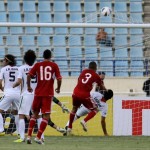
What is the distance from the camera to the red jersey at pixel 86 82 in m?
16.7

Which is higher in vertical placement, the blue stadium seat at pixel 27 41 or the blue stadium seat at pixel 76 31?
the blue stadium seat at pixel 76 31

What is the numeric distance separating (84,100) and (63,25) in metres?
2.06

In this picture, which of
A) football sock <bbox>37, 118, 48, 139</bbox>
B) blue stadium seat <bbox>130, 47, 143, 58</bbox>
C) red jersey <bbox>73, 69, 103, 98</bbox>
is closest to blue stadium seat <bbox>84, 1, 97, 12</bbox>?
blue stadium seat <bbox>130, 47, 143, 58</bbox>

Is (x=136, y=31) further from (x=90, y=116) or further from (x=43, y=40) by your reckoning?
(x=90, y=116)

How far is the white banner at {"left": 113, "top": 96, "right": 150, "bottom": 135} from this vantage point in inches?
707

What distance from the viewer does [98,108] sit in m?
17.6

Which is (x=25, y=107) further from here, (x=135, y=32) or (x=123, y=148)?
(x=135, y=32)

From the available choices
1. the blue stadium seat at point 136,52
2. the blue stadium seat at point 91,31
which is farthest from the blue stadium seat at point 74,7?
the blue stadium seat at point 136,52

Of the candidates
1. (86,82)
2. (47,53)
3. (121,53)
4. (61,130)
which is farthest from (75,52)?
(47,53)

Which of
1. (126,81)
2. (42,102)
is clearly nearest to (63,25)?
(126,81)

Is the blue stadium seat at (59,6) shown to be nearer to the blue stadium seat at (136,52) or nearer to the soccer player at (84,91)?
the blue stadium seat at (136,52)

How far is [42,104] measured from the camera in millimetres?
12688

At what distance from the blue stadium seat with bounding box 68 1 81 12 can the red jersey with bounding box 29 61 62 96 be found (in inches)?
544

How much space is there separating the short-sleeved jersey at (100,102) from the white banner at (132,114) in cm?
31
